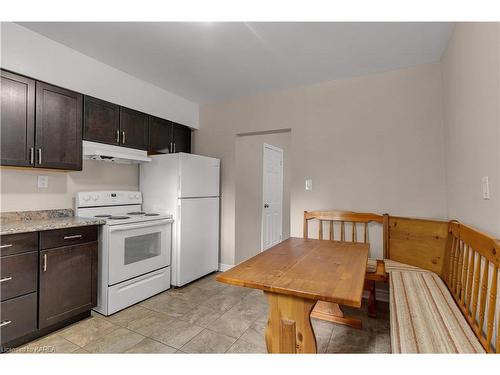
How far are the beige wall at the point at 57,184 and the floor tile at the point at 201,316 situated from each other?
5.11 feet

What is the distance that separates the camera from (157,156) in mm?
3055

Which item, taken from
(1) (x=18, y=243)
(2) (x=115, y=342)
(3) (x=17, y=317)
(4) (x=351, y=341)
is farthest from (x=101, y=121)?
(4) (x=351, y=341)

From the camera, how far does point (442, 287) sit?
1.75 metres

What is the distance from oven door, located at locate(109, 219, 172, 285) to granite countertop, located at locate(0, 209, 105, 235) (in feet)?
0.77

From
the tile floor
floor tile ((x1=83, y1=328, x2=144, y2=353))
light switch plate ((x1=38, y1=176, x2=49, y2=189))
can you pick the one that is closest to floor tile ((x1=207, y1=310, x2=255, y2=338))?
the tile floor

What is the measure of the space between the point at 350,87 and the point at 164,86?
2.16 meters

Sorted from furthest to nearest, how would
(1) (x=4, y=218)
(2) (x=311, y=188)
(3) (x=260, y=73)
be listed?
(2) (x=311, y=188), (3) (x=260, y=73), (1) (x=4, y=218)

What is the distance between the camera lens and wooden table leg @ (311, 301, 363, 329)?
82.4 inches

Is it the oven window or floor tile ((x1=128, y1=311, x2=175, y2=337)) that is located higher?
the oven window

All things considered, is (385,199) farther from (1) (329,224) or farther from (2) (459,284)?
(2) (459,284)

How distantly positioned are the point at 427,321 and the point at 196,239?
7.86ft

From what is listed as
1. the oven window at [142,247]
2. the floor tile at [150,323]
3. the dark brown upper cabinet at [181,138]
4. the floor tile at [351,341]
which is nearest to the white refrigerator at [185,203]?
the oven window at [142,247]

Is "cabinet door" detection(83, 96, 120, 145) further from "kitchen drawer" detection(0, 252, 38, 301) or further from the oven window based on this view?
"kitchen drawer" detection(0, 252, 38, 301)

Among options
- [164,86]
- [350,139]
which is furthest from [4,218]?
[350,139]
